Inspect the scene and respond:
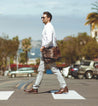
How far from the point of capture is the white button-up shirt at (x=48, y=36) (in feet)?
28.2

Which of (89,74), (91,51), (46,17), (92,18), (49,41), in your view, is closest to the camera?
(49,41)

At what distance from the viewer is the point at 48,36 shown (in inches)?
339

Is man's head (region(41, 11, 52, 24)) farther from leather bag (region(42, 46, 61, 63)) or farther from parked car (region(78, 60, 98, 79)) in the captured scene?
parked car (region(78, 60, 98, 79))

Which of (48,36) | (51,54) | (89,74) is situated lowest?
(89,74)

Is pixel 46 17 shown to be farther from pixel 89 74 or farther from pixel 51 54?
pixel 89 74

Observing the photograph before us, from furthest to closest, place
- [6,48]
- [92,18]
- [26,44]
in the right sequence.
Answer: [26,44] → [6,48] → [92,18]

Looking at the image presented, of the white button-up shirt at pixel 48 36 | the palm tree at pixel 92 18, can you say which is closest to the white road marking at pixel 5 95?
the white button-up shirt at pixel 48 36

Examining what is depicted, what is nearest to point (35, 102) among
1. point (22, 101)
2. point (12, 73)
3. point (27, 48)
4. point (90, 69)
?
point (22, 101)

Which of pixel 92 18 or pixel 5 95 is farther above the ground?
pixel 92 18

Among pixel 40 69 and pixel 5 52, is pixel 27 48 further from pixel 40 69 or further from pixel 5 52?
pixel 40 69

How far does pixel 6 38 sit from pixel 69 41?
89.3ft

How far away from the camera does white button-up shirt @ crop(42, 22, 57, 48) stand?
8.60m

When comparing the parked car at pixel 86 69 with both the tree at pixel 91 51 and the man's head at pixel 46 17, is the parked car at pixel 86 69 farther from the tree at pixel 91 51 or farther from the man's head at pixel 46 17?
the tree at pixel 91 51

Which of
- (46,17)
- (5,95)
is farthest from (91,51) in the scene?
(5,95)
